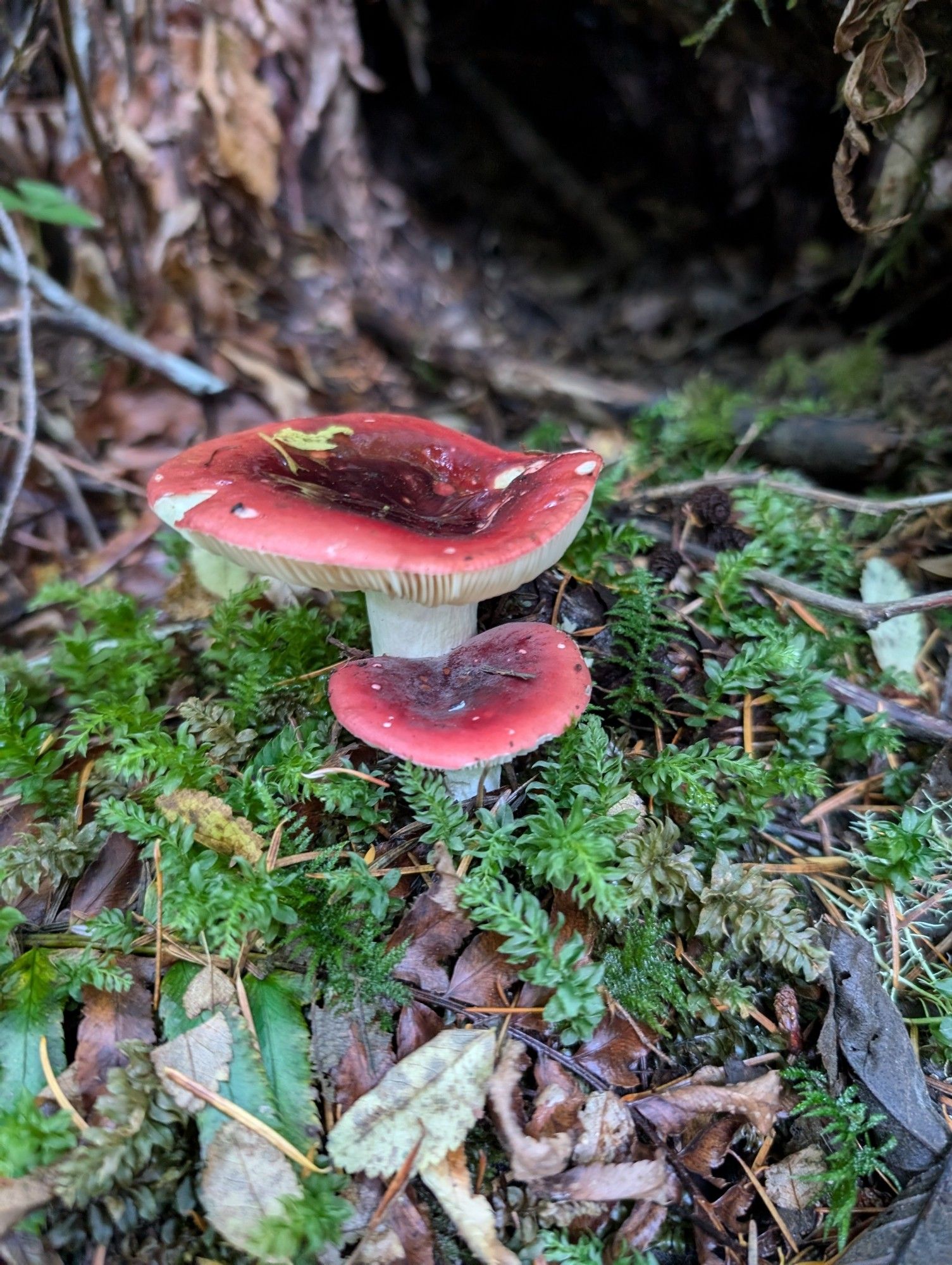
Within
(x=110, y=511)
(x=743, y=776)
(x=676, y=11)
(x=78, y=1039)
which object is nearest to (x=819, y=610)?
(x=743, y=776)

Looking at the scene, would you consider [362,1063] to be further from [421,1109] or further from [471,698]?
[471,698]

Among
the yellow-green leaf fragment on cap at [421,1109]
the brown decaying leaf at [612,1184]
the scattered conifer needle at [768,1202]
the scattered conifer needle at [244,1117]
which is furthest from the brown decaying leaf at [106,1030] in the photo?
the scattered conifer needle at [768,1202]

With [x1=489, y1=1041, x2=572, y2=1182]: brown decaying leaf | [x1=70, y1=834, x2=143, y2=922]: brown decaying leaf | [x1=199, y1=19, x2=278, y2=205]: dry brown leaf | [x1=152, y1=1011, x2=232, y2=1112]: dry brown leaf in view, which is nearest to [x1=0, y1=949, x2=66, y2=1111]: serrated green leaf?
[x1=70, y1=834, x2=143, y2=922]: brown decaying leaf

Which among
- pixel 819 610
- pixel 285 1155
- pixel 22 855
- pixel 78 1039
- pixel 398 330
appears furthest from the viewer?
pixel 398 330

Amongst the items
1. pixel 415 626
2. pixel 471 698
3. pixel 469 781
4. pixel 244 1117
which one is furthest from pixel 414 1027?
pixel 415 626

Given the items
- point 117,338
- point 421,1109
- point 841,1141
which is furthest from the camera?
point 117,338

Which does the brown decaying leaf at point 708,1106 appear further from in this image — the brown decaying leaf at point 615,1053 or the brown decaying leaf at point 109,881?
the brown decaying leaf at point 109,881

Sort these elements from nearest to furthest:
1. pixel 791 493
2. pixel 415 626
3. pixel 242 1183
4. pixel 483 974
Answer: pixel 242 1183 → pixel 483 974 → pixel 415 626 → pixel 791 493

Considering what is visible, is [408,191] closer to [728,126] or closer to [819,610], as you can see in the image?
[728,126]

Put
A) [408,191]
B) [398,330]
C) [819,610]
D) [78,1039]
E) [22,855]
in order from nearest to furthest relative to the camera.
Result: [78,1039] → [22,855] → [819,610] → [398,330] → [408,191]
